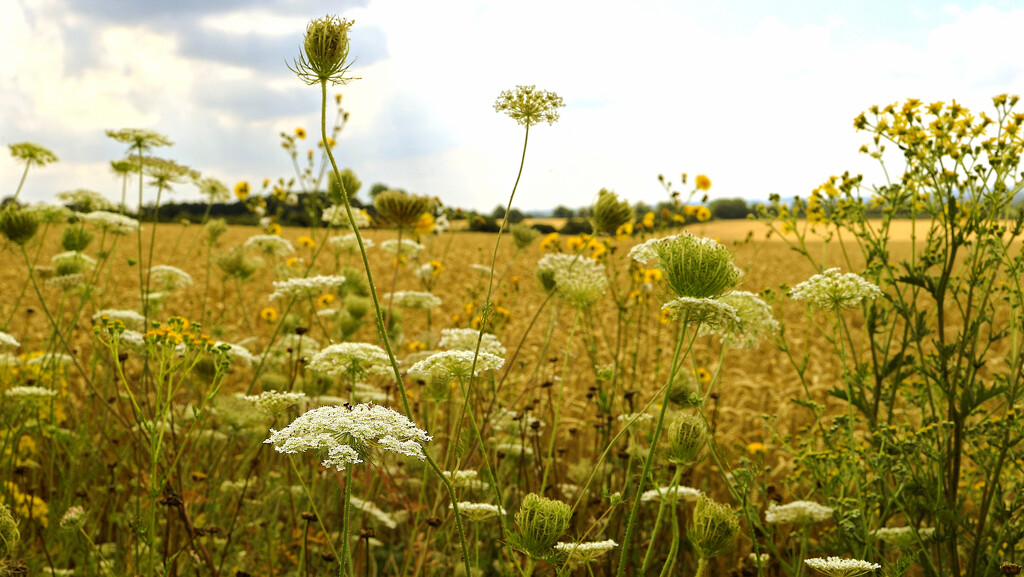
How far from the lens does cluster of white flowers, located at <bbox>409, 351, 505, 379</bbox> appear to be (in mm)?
2771

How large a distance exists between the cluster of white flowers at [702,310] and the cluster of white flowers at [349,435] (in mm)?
1073

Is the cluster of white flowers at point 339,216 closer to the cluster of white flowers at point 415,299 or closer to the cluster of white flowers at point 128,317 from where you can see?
the cluster of white flowers at point 415,299

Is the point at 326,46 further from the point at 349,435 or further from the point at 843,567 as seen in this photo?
the point at 843,567

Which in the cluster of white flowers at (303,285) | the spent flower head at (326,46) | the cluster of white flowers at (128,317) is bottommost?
the cluster of white flowers at (128,317)

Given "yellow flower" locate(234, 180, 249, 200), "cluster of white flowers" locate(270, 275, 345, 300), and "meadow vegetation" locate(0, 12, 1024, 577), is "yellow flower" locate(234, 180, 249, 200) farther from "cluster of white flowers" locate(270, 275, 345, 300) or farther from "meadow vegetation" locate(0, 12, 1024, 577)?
"cluster of white flowers" locate(270, 275, 345, 300)

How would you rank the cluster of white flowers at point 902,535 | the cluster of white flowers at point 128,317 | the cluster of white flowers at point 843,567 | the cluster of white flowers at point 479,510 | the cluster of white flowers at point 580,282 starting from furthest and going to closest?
the cluster of white flowers at point 128,317, the cluster of white flowers at point 580,282, the cluster of white flowers at point 902,535, the cluster of white flowers at point 479,510, the cluster of white flowers at point 843,567

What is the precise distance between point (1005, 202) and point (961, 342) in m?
0.94

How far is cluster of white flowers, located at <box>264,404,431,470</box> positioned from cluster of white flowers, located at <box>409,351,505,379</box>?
2.23ft

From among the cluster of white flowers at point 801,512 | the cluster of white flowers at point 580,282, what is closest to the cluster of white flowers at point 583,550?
the cluster of white flowers at point 801,512

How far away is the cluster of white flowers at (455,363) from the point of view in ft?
9.09

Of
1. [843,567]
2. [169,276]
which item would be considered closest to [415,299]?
[169,276]

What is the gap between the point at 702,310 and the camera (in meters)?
2.62

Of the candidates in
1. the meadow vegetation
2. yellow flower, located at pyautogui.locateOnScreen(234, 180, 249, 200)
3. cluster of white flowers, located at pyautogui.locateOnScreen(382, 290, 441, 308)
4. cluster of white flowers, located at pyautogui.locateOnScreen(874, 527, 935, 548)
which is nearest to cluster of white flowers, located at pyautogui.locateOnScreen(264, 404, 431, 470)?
the meadow vegetation

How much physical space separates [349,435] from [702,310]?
138cm
